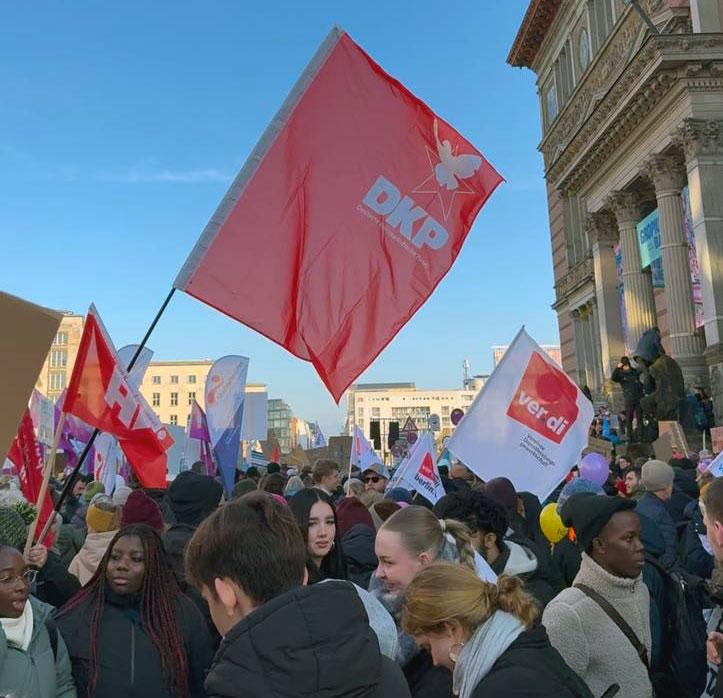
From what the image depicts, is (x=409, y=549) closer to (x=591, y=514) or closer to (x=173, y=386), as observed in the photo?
(x=591, y=514)

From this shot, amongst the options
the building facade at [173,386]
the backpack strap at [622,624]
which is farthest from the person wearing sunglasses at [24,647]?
the building facade at [173,386]

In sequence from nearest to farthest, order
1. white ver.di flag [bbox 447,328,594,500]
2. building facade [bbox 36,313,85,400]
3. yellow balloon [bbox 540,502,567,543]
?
yellow balloon [bbox 540,502,567,543] → white ver.di flag [bbox 447,328,594,500] → building facade [bbox 36,313,85,400]

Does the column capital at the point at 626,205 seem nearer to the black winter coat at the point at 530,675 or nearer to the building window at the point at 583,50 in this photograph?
the building window at the point at 583,50

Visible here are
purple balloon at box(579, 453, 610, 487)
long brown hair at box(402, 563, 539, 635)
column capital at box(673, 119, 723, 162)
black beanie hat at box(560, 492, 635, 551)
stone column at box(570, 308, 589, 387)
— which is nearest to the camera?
long brown hair at box(402, 563, 539, 635)

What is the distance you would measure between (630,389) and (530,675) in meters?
19.8

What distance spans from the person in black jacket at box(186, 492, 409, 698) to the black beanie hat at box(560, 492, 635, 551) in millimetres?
1529

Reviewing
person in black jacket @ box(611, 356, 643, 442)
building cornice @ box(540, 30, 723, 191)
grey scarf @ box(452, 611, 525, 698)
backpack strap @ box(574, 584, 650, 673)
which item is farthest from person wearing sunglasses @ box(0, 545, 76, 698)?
building cornice @ box(540, 30, 723, 191)

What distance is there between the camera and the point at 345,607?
183 centimetres

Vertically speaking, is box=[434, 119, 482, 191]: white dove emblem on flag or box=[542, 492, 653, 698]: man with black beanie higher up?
box=[434, 119, 482, 191]: white dove emblem on flag

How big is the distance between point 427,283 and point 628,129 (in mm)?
22141

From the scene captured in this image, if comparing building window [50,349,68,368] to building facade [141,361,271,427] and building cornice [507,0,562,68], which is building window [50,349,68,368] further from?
building cornice [507,0,562,68]

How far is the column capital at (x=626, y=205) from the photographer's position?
2677cm

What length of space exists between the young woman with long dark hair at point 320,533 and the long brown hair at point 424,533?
0.64m

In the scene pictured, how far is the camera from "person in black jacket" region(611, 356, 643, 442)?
20531 millimetres
